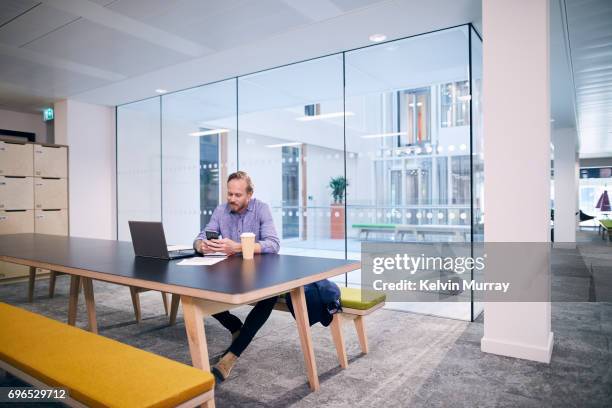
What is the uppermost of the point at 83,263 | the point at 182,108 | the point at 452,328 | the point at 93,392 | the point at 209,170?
the point at 182,108

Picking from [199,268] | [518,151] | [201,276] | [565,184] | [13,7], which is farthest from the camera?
[565,184]

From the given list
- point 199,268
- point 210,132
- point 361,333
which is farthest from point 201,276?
point 210,132

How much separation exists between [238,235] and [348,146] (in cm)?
218

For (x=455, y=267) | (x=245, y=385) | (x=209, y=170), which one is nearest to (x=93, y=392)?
(x=245, y=385)

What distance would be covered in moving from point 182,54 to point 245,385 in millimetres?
3587

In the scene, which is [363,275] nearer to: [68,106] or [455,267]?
[455,267]

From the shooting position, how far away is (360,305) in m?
2.69

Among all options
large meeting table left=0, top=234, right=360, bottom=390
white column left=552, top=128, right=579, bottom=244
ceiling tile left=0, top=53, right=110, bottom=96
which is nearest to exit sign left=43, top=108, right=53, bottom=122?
ceiling tile left=0, top=53, right=110, bottom=96

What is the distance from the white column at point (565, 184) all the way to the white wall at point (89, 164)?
33.3 feet

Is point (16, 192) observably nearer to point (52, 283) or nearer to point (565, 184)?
point (52, 283)

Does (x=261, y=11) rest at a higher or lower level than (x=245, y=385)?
higher

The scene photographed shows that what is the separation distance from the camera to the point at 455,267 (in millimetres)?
5074

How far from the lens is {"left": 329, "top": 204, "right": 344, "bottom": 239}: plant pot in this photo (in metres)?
4.89

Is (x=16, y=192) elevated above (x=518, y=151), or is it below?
below
